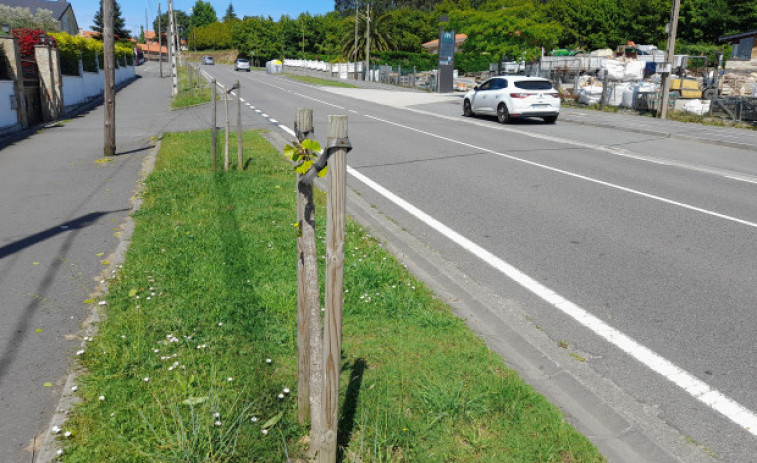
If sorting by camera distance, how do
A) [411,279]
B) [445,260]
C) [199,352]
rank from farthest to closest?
[445,260] → [411,279] → [199,352]

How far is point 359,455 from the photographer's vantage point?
116 inches

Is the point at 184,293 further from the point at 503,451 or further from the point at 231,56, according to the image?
the point at 231,56

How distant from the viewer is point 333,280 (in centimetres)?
259

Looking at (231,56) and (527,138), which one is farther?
(231,56)

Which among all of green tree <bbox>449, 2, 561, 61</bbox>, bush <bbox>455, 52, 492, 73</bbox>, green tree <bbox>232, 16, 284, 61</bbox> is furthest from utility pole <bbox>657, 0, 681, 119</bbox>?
green tree <bbox>232, 16, 284, 61</bbox>

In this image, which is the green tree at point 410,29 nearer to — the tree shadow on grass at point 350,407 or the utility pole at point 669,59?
the utility pole at point 669,59

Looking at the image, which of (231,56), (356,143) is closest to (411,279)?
(356,143)

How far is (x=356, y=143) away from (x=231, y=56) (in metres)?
118

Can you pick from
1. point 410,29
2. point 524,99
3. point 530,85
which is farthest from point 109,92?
point 410,29

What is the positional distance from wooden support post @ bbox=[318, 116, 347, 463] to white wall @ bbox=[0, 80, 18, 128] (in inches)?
677

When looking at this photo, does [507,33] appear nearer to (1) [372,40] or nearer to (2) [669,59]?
(2) [669,59]

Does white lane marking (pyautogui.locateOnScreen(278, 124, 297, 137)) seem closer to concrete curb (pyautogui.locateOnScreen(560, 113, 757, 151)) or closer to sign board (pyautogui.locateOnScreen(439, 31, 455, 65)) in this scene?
concrete curb (pyautogui.locateOnScreen(560, 113, 757, 151))

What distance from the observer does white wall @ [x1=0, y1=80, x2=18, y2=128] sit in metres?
16.5

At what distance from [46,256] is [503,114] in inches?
667
